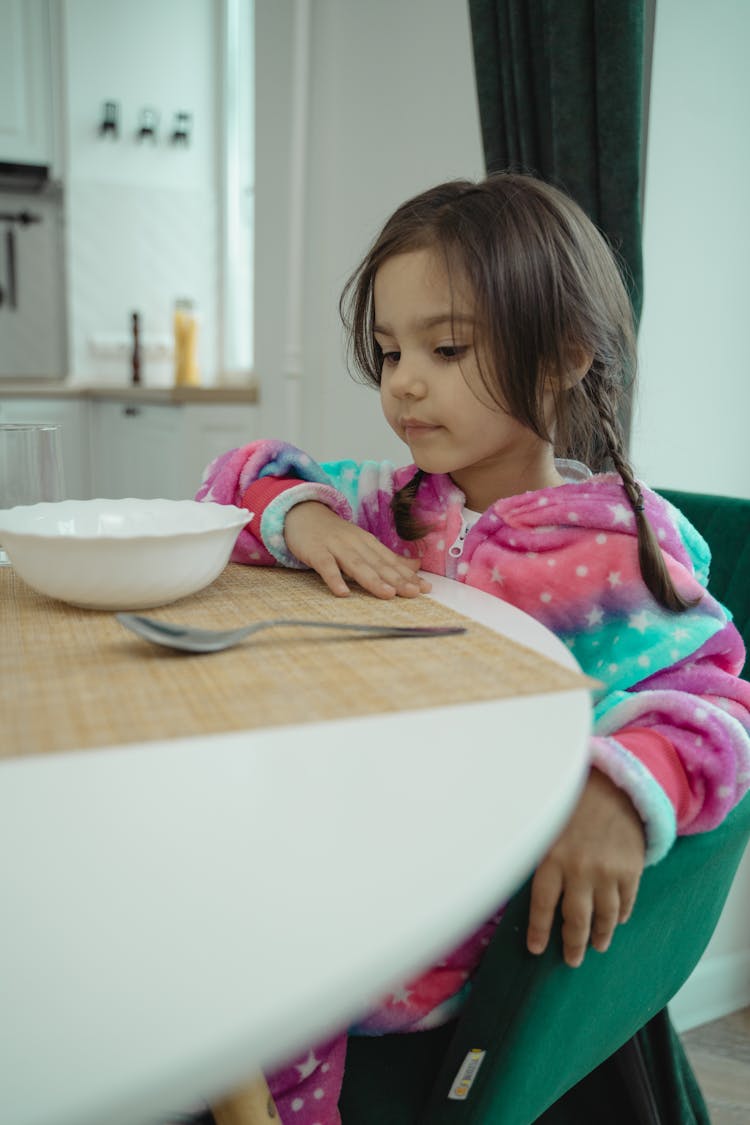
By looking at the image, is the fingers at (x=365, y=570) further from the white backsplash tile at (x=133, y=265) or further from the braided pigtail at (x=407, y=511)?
the white backsplash tile at (x=133, y=265)

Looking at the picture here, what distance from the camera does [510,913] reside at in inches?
24.6

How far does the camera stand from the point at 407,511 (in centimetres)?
109

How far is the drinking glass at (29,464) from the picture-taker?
2.79 ft

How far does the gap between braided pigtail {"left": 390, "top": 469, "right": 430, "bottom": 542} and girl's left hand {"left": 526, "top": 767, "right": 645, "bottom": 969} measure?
0.51 m

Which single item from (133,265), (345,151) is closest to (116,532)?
(345,151)

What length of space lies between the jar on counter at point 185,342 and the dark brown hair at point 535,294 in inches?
107

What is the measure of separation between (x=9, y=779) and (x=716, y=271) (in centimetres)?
144

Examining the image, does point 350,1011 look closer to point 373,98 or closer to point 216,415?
point 373,98

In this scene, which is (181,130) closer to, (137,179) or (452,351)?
(137,179)

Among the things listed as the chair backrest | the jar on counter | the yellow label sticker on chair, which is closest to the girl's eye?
the chair backrest

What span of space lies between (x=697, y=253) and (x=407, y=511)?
0.77 metres

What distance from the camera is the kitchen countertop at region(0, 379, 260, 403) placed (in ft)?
9.41

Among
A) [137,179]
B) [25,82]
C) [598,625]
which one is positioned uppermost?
[25,82]

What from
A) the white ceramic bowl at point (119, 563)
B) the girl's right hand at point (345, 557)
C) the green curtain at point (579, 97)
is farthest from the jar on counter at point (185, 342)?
the white ceramic bowl at point (119, 563)
